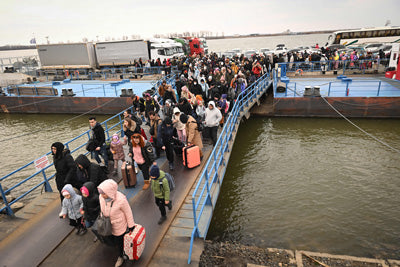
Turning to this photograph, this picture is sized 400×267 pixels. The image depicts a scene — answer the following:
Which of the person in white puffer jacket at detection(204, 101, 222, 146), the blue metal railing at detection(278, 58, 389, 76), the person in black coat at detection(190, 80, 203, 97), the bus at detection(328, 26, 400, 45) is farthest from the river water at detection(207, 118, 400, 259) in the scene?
the bus at detection(328, 26, 400, 45)

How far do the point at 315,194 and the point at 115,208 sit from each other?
649 centimetres

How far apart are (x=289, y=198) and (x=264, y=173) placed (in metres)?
1.67

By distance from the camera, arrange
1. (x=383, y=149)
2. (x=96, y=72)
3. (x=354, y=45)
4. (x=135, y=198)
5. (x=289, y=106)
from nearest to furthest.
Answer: (x=135, y=198), (x=383, y=149), (x=289, y=106), (x=96, y=72), (x=354, y=45)

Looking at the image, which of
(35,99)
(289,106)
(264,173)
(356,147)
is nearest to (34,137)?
(35,99)

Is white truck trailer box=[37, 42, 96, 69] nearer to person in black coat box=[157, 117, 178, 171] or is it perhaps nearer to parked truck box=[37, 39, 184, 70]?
parked truck box=[37, 39, 184, 70]

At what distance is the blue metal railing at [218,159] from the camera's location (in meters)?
4.83

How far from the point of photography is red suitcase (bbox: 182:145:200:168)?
279 inches

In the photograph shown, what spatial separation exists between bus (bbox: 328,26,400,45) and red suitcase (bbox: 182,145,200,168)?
35645 mm

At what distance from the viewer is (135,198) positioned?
607cm

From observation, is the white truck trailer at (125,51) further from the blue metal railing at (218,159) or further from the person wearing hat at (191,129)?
the person wearing hat at (191,129)

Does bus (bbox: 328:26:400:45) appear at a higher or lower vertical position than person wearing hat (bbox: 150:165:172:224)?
higher

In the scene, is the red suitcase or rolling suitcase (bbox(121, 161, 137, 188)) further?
the red suitcase

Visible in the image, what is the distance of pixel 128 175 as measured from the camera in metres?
6.44

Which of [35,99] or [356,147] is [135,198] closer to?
[356,147]
